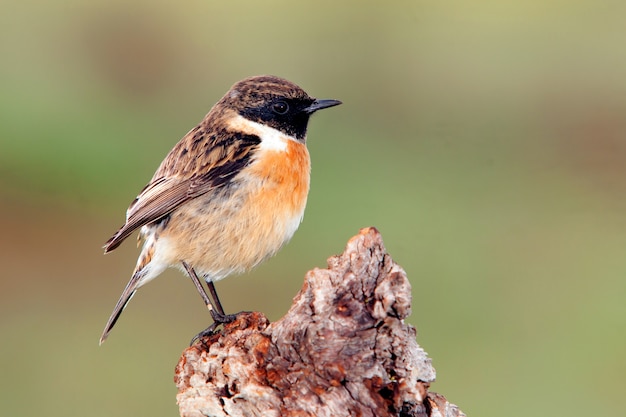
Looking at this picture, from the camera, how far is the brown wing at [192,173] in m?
7.91

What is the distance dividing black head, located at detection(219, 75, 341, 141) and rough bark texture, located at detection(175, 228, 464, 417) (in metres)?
2.75

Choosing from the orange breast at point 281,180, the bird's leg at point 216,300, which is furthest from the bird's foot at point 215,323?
the orange breast at point 281,180

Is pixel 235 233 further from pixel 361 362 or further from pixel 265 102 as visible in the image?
pixel 361 362

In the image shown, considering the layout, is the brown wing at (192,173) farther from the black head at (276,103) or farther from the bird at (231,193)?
the black head at (276,103)

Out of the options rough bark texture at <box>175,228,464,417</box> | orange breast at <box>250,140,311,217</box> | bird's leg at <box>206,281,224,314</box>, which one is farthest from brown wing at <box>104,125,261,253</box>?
rough bark texture at <box>175,228,464,417</box>

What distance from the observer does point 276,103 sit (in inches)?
326

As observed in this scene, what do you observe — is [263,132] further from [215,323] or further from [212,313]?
[215,323]

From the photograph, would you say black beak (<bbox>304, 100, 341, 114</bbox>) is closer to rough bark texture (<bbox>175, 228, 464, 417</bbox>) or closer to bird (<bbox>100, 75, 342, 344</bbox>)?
bird (<bbox>100, 75, 342, 344</bbox>)

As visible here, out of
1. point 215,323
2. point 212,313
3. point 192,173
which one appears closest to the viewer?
point 215,323

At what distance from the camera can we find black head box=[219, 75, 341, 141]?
826cm

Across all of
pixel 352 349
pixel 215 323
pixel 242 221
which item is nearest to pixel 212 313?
pixel 215 323

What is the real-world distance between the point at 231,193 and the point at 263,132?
636 mm

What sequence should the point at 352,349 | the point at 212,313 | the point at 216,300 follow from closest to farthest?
1. the point at 352,349
2. the point at 212,313
3. the point at 216,300

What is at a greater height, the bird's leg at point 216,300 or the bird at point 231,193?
the bird at point 231,193
